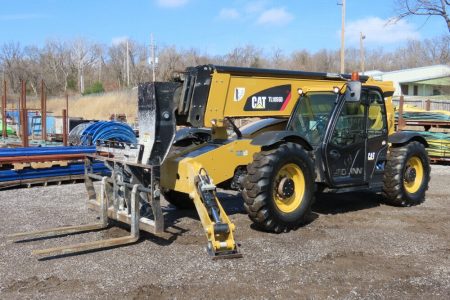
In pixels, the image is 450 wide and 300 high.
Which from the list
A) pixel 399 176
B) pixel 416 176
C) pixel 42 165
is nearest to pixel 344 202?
pixel 399 176

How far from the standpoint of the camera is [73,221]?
24.7 feet

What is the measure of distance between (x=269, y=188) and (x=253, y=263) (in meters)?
1.22

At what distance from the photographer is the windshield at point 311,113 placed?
7.88 m

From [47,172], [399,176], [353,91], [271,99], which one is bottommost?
[47,172]

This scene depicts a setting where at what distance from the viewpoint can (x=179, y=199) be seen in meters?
8.25

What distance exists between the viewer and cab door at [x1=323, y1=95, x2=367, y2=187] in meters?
7.66

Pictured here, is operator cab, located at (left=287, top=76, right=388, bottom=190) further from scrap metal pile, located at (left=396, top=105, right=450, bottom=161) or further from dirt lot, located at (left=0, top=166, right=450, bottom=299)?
scrap metal pile, located at (left=396, top=105, right=450, bottom=161)

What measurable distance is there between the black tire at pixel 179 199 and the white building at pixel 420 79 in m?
47.9

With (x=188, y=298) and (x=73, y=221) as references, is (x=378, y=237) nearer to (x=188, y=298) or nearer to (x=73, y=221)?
(x=188, y=298)

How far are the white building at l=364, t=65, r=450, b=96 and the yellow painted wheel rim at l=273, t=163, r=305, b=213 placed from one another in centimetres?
4849

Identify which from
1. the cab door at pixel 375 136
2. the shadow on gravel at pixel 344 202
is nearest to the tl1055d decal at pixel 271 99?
the cab door at pixel 375 136

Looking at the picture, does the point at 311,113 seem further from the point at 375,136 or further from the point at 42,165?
the point at 42,165

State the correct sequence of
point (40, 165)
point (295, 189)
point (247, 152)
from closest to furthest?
point (295, 189) < point (247, 152) < point (40, 165)

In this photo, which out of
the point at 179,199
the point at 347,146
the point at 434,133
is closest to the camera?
the point at 347,146
